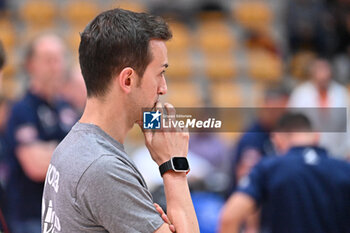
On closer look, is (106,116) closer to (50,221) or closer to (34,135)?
(50,221)

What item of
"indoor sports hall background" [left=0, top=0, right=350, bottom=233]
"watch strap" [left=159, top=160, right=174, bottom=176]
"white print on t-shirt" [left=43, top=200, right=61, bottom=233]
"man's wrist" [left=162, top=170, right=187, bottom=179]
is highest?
"indoor sports hall background" [left=0, top=0, right=350, bottom=233]

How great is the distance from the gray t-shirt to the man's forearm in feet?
0.22

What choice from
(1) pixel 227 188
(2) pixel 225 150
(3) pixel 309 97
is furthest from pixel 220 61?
(1) pixel 227 188

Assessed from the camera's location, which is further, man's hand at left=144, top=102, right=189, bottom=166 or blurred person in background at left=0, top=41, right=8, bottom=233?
blurred person in background at left=0, top=41, right=8, bottom=233

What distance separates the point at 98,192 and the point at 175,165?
0.30 m

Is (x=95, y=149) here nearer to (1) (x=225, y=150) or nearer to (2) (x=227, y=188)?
(2) (x=227, y=188)

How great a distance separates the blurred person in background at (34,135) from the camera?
3.93m

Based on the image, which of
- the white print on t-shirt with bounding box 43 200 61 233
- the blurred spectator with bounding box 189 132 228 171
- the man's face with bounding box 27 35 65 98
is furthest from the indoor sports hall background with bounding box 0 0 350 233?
the white print on t-shirt with bounding box 43 200 61 233

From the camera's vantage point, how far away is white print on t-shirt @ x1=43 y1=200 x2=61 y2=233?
1.85 metres

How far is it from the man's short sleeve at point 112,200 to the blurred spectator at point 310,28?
752cm

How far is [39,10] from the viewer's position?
33.5 feet

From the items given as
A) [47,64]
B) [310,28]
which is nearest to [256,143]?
[47,64]

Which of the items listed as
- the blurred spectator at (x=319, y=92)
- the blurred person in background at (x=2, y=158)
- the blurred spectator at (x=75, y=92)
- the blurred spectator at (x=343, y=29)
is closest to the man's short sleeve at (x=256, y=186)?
the blurred person in background at (x=2, y=158)

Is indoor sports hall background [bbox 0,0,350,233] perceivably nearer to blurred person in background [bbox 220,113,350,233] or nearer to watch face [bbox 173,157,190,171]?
blurred person in background [bbox 220,113,350,233]
